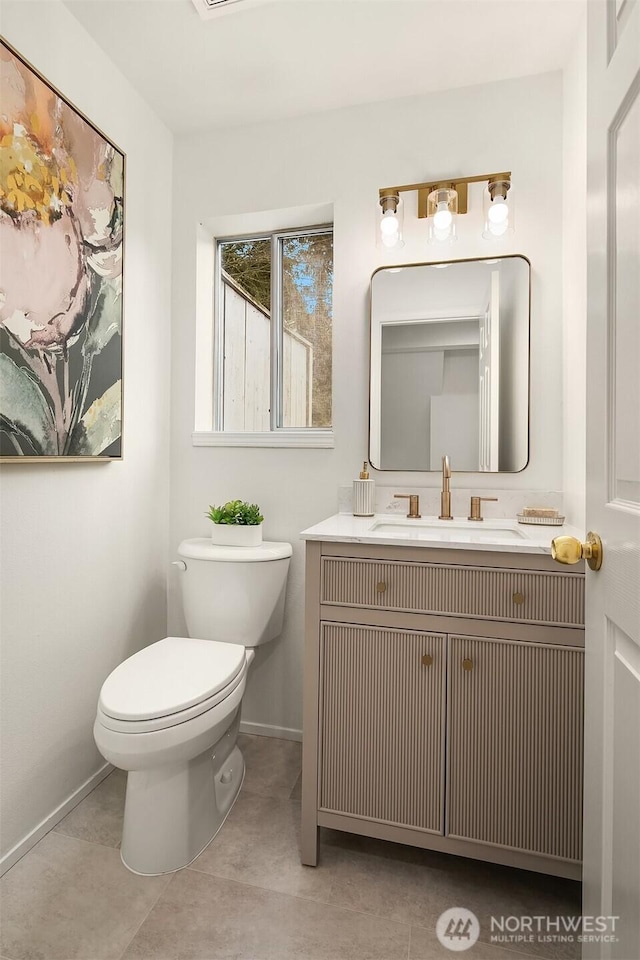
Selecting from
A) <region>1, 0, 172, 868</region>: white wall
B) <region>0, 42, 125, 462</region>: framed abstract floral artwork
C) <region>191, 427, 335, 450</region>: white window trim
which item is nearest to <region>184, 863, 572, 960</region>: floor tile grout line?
<region>1, 0, 172, 868</region>: white wall

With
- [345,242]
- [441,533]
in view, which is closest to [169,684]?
[441,533]

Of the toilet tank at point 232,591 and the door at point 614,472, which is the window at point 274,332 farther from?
the door at point 614,472

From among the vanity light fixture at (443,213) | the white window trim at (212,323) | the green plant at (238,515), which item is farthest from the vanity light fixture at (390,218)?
the green plant at (238,515)

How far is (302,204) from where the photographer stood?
6.59ft

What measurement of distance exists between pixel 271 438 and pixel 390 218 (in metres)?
0.91

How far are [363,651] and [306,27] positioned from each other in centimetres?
190

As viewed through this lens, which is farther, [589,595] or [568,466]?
[568,466]

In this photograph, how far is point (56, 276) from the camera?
1.49m

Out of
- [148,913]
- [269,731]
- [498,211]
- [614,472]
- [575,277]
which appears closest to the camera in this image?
[614,472]

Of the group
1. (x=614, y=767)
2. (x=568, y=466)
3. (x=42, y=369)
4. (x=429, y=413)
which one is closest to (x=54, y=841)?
(x=42, y=369)

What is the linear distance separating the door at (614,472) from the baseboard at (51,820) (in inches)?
55.2

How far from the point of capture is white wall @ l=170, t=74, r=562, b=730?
1780mm

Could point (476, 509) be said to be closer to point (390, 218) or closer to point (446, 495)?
point (446, 495)

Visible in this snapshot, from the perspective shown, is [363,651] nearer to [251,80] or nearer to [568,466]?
[568,466]
